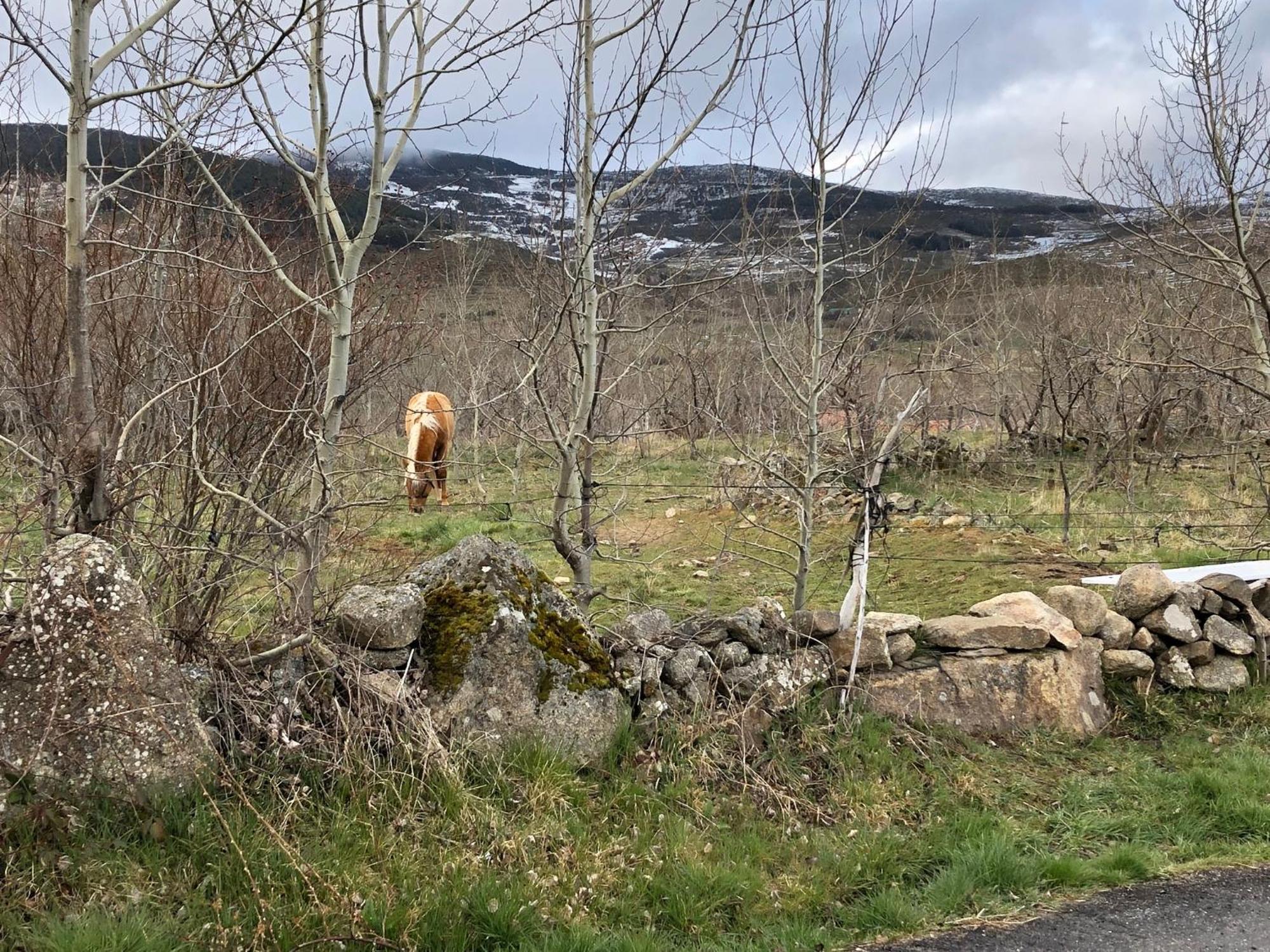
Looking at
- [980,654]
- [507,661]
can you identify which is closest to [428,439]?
[507,661]

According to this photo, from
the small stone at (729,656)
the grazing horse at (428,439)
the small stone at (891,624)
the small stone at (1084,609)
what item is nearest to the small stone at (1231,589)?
the small stone at (1084,609)

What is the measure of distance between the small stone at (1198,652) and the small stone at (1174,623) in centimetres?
3

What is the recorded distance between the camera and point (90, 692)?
2.93 m

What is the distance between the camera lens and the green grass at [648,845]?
273 centimetres

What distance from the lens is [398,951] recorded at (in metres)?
2.72

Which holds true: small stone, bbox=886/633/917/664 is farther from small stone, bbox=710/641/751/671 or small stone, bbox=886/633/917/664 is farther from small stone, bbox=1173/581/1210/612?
small stone, bbox=1173/581/1210/612

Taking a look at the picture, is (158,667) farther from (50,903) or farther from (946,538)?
(946,538)

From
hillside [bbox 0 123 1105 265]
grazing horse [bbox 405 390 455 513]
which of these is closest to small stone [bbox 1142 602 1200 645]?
hillside [bbox 0 123 1105 265]

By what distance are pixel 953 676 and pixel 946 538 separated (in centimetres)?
589

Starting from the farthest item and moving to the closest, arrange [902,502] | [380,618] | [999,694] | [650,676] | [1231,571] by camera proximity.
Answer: [902,502] < [1231,571] < [999,694] < [650,676] < [380,618]

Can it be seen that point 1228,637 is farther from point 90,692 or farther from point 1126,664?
point 90,692

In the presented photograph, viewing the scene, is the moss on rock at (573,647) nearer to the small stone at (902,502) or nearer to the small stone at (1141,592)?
the small stone at (1141,592)

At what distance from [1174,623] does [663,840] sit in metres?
3.99

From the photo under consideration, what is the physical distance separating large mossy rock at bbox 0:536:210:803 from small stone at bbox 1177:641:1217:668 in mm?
5708
